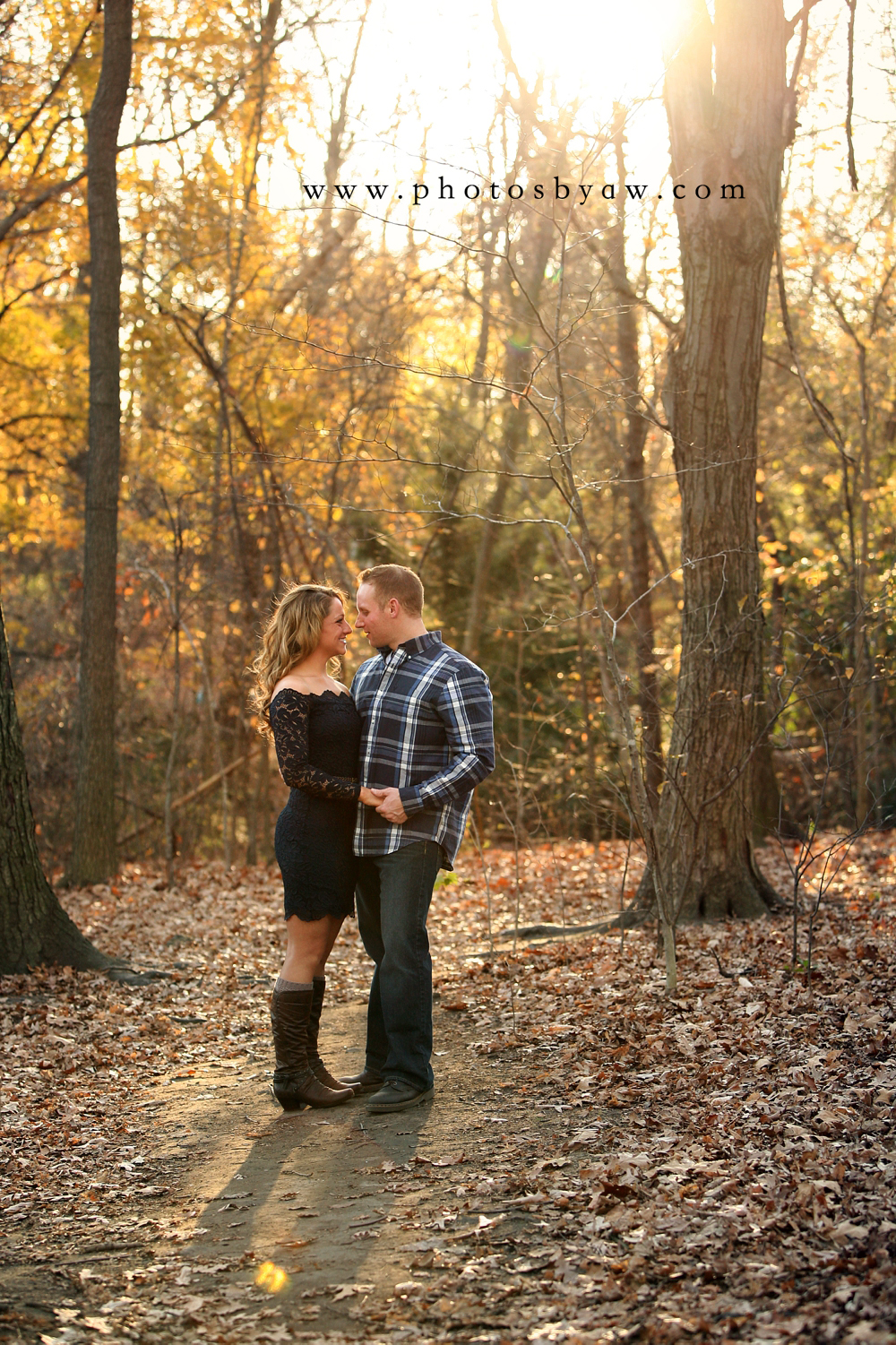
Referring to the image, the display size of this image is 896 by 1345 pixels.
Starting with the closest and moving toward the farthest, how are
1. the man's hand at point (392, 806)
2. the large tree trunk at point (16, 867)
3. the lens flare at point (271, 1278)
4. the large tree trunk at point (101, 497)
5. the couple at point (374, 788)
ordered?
the lens flare at point (271, 1278)
the man's hand at point (392, 806)
the couple at point (374, 788)
the large tree trunk at point (16, 867)
the large tree trunk at point (101, 497)

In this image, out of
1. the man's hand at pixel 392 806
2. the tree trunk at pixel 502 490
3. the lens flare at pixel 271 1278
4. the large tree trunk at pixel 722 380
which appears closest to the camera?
the lens flare at pixel 271 1278

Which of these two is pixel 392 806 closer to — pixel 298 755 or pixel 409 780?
pixel 409 780

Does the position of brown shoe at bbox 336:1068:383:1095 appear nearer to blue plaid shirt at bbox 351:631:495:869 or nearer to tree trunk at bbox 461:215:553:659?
blue plaid shirt at bbox 351:631:495:869

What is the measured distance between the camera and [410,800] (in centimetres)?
441

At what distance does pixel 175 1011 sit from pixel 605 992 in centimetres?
255

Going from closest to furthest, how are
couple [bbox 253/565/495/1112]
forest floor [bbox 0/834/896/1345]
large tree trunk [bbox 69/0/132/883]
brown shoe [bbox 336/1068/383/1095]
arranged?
forest floor [bbox 0/834/896/1345], couple [bbox 253/565/495/1112], brown shoe [bbox 336/1068/383/1095], large tree trunk [bbox 69/0/132/883]

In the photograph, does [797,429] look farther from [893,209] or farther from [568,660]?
→ [568,660]

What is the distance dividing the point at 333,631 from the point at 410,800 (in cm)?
77

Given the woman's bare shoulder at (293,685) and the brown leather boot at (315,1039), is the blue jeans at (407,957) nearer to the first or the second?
the brown leather boot at (315,1039)

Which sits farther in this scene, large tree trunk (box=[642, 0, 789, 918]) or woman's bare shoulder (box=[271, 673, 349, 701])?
large tree trunk (box=[642, 0, 789, 918])

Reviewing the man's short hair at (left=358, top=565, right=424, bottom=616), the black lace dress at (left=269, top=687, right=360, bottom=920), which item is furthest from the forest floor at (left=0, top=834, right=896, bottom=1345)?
the man's short hair at (left=358, top=565, right=424, bottom=616)

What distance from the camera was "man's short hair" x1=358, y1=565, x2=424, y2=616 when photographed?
4.68 m

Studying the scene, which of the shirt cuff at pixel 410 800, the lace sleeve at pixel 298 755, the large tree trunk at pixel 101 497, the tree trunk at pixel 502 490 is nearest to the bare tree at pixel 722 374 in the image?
the shirt cuff at pixel 410 800

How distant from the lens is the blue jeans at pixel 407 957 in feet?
14.8
